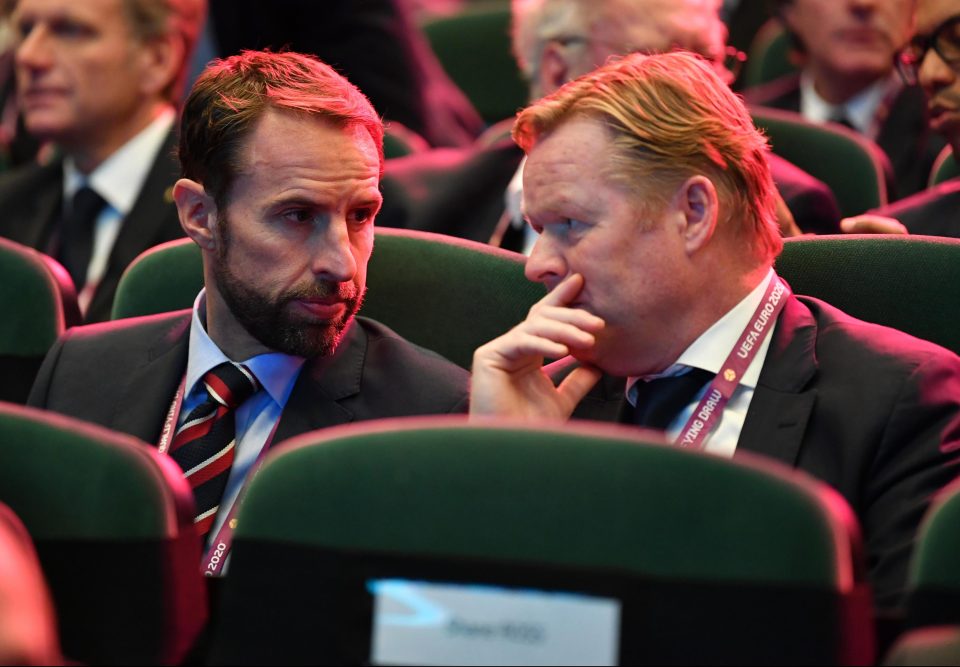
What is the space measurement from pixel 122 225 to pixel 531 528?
2.48 meters

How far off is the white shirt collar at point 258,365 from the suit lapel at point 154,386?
0.02 m

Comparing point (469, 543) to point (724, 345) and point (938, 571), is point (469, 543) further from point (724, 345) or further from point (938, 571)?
point (724, 345)

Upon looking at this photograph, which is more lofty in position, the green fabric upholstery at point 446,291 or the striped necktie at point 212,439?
the green fabric upholstery at point 446,291

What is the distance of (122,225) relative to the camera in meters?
3.71

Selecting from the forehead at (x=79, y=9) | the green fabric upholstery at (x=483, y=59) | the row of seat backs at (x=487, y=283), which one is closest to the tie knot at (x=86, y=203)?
the forehead at (x=79, y=9)

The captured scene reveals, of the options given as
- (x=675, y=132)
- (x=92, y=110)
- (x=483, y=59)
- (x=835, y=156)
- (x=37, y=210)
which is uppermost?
(x=675, y=132)

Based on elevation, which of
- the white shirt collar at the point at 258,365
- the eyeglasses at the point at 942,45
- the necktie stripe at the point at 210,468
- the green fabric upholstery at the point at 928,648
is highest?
the eyeglasses at the point at 942,45

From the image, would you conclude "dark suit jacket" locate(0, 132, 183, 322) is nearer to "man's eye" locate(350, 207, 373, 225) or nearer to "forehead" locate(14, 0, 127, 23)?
"forehead" locate(14, 0, 127, 23)

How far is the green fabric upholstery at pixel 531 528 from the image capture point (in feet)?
4.70

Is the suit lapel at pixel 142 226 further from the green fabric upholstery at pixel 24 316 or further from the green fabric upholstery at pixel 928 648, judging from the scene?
the green fabric upholstery at pixel 928 648

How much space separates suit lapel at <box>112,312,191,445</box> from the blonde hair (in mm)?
758

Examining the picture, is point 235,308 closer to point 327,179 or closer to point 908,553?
point 327,179

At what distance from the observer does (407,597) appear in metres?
1.50

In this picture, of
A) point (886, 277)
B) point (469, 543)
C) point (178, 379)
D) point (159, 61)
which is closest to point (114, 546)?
point (469, 543)
